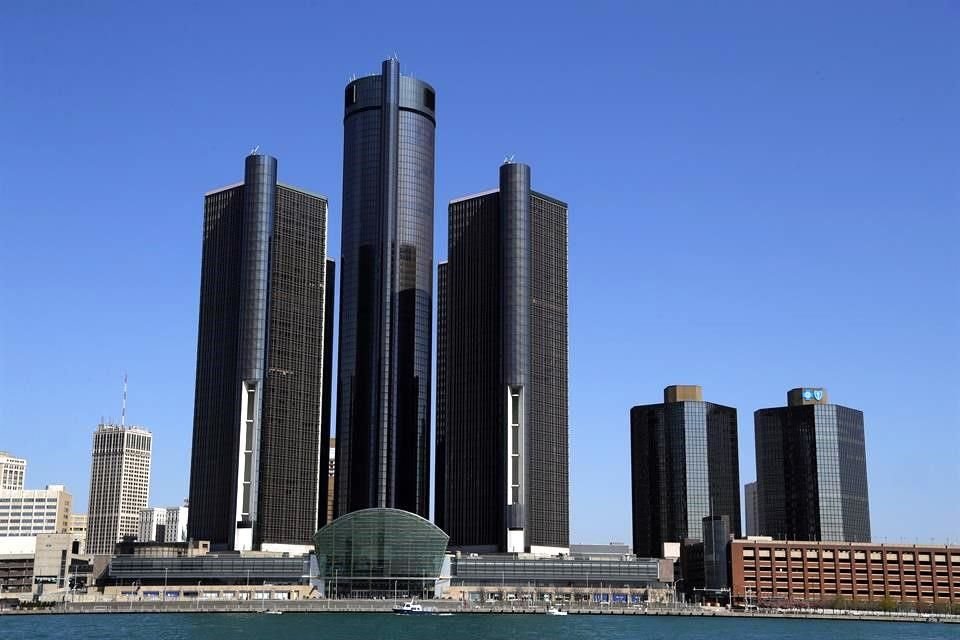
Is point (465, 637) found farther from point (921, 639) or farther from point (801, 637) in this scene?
point (921, 639)

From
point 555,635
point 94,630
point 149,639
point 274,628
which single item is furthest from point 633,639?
point 94,630

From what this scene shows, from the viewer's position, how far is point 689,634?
19962cm

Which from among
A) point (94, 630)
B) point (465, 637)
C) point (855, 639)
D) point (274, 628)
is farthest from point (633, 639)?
point (94, 630)

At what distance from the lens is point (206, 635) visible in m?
179

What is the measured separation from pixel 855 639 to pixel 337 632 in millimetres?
81411

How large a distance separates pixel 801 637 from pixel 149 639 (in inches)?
3940

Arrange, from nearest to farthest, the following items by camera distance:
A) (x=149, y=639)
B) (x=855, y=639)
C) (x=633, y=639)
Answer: (x=149, y=639), (x=633, y=639), (x=855, y=639)

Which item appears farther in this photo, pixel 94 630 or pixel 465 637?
pixel 94 630

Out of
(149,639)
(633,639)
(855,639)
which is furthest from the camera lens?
(855,639)

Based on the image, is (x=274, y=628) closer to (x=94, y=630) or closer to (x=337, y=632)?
(x=337, y=632)

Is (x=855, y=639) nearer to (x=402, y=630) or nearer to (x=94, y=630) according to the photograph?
(x=402, y=630)

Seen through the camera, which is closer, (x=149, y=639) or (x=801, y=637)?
(x=149, y=639)

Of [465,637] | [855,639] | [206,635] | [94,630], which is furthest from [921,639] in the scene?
[94,630]

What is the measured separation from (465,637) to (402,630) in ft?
62.8
